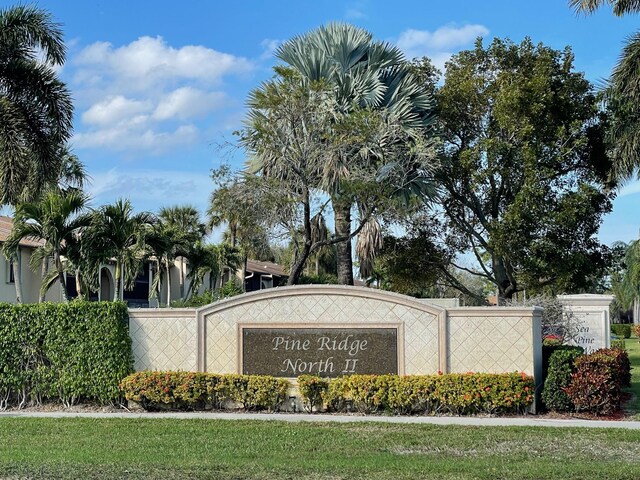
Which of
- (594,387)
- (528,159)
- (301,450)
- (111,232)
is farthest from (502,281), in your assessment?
(301,450)

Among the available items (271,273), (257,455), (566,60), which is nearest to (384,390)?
(257,455)

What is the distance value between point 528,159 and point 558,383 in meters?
15.2

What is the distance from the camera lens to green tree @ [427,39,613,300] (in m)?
29.5

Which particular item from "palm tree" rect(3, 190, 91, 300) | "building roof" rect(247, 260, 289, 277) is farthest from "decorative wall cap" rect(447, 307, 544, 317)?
"building roof" rect(247, 260, 289, 277)

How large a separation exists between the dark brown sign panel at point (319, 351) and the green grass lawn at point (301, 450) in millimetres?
2245

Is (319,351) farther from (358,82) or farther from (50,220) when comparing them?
(358,82)

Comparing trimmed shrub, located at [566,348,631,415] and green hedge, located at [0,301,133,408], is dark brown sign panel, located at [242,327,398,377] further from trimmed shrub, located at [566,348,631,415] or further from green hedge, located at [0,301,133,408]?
trimmed shrub, located at [566,348,631,415]

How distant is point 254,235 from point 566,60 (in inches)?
504

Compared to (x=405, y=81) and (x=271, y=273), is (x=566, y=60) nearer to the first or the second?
(x=405, y=81)

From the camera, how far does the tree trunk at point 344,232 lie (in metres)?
29.0

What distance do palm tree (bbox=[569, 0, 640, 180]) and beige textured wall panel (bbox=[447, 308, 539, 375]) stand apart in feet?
41.2

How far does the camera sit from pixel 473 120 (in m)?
31.7

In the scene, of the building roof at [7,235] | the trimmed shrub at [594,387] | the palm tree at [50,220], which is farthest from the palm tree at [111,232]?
the trimmed shrub at [594,387]

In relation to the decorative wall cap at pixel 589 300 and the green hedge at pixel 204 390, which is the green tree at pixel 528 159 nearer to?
the decorative wall cap at pixel 589 300
